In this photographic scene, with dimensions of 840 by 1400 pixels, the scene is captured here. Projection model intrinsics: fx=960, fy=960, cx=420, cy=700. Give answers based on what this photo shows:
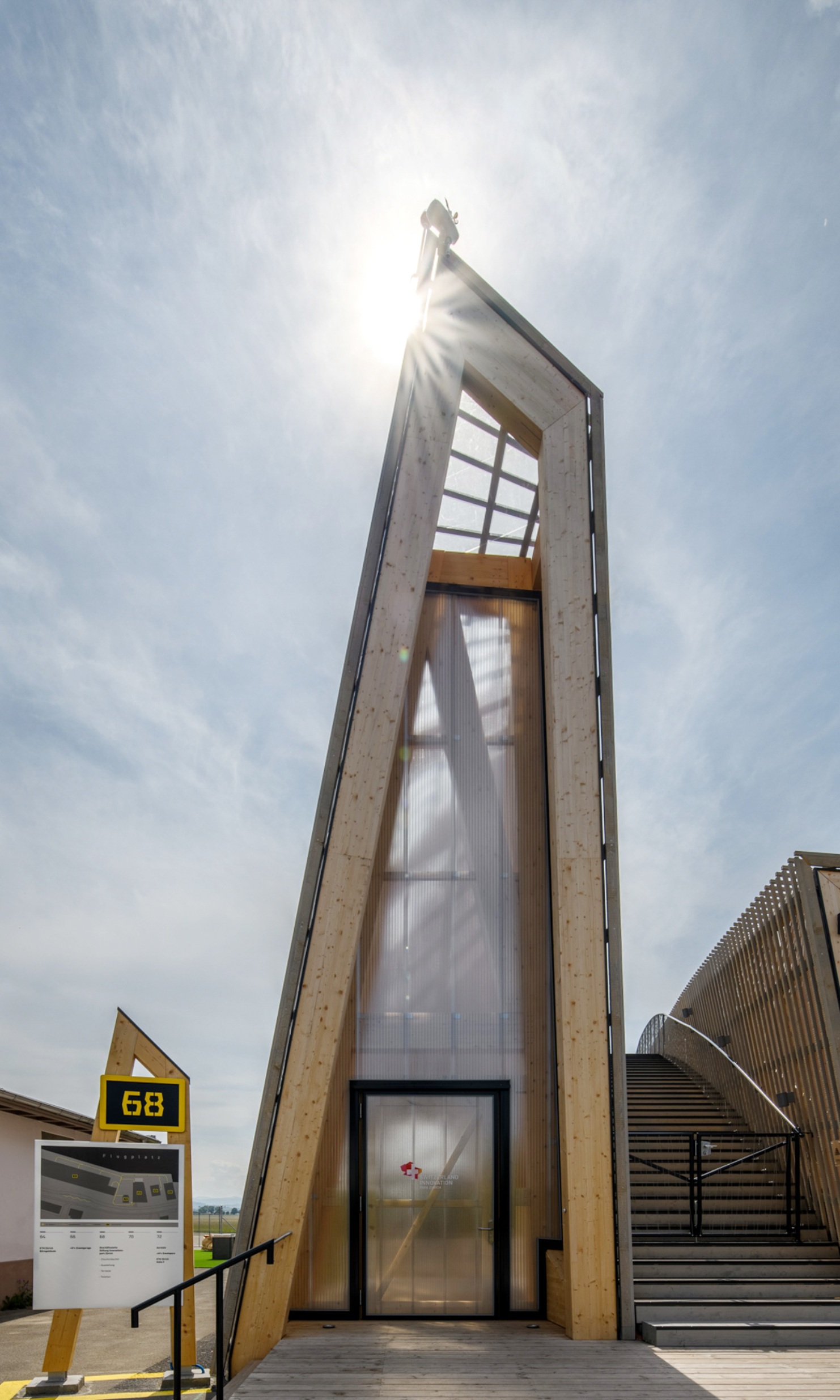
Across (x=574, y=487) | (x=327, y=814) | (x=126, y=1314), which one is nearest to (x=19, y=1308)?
(x=126, y=1314)

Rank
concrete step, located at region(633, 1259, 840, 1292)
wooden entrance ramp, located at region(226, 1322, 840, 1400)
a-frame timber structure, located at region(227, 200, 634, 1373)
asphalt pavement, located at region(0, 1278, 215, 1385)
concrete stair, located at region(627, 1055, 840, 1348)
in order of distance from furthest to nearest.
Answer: asphalt pavement, located at region(0, 1278, 215, 1385) → concrete step, located at region(633, 1259, 840, 1292) → a-frame timber structure, located at region(227, 200, 634, 1373) → concrete stair, located at region(627, 1055, 840, 1348) → wooden entrance ramp, located at region(226, 1322, 840, 1400)

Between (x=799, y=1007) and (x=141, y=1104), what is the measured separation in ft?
21.0

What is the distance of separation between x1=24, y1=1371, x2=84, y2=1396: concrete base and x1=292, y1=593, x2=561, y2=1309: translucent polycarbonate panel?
180cm

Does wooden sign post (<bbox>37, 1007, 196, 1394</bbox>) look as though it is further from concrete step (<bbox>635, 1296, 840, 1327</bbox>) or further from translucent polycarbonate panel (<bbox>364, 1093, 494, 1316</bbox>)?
concrete step (<bbox>635, 1296, 840, 1327</bbox>)

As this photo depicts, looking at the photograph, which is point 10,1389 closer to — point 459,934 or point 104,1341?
point 459,934

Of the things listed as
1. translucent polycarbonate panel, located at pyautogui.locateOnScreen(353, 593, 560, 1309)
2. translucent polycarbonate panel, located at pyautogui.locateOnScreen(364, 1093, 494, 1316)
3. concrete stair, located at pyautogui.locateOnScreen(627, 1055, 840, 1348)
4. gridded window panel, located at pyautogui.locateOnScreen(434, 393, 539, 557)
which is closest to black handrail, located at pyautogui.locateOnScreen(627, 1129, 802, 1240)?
concrete stair, located at pyautogui.locateOnScreen(627, 1055, 840, 1348)

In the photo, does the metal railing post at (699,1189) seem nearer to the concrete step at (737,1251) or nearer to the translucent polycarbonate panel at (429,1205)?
the concrete step at (737,1251)

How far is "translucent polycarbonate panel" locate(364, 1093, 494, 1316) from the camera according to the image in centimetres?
784

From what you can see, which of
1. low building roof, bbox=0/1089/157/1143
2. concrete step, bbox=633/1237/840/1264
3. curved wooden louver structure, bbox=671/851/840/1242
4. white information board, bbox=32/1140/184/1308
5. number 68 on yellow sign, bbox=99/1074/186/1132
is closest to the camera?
white information board, bbox=32/1140/184/1308

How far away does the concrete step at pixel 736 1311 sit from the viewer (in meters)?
6.97

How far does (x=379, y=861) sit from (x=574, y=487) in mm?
3771

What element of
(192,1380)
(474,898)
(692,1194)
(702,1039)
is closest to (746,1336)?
(692,1194)

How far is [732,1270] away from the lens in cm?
779

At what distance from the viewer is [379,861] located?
880cm
